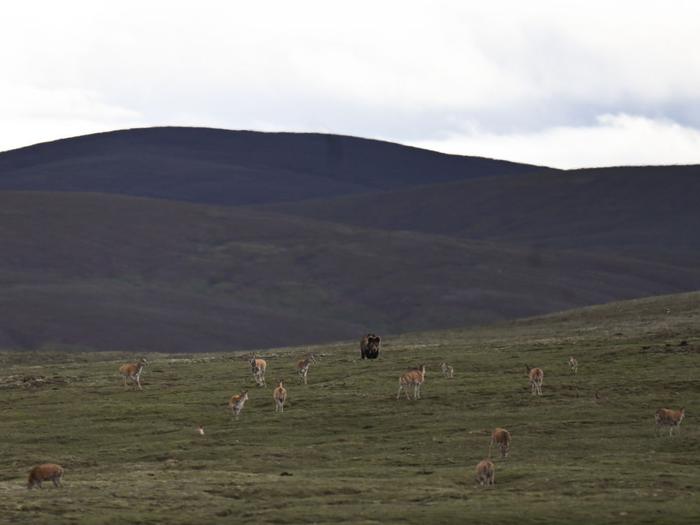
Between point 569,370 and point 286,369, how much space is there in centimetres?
1301

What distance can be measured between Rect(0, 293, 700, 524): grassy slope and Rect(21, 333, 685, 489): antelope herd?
1.47ft

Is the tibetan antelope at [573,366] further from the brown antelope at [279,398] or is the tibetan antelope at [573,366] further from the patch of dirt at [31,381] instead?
the patch of dirt at [31,381]

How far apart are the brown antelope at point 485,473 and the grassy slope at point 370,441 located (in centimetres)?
33

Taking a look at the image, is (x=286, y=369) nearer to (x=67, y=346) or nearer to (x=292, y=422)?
(x=292, y=422)

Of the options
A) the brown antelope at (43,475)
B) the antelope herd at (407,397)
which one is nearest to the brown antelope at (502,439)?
the antelope herd at (407,397)

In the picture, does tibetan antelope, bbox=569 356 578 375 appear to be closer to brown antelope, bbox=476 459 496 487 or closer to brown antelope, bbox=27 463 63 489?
brown antelope, bbox=476 459 496 487

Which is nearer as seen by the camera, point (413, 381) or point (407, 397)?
point (413, 381)

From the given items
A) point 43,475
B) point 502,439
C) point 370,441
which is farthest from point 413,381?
point 43,475

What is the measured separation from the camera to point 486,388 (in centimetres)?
5803

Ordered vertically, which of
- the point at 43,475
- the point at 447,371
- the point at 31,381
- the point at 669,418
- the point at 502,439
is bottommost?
the point at 43,475

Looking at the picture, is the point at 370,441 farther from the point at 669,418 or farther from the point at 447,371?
the point at 447,371

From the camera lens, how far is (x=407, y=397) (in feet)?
184

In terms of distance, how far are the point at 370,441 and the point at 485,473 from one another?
34.1 feet

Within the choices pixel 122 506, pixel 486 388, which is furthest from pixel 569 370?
pixel 122 506
